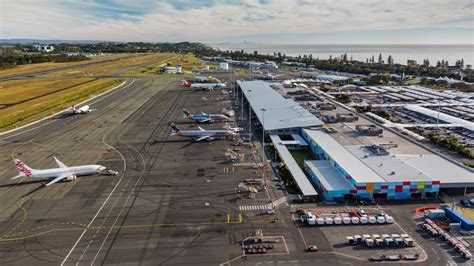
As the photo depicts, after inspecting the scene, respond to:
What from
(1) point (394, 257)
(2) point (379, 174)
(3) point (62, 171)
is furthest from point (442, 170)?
(3) point (62, 171)

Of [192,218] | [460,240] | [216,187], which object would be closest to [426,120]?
[460,240]

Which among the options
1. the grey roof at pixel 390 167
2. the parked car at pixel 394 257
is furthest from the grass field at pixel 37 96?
the parked car at pixel 394 257

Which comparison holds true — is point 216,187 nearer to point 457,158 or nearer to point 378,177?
point 378,177

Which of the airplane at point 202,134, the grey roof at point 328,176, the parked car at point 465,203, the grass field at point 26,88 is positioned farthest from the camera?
the grass field at point 26,88

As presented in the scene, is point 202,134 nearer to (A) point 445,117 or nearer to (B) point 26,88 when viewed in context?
(A) point 445,117

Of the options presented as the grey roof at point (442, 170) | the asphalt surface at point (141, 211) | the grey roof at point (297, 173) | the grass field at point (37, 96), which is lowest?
the asphalt surface at point (141, 211)

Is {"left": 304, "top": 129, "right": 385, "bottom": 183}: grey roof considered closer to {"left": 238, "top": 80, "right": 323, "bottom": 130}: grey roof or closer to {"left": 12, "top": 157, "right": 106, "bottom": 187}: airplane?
{"left": 238, "top": 80, "right": 323, "bottom": 130}: grey roof

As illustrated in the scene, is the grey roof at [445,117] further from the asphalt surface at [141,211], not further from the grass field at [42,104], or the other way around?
the grass field at [42,104]
